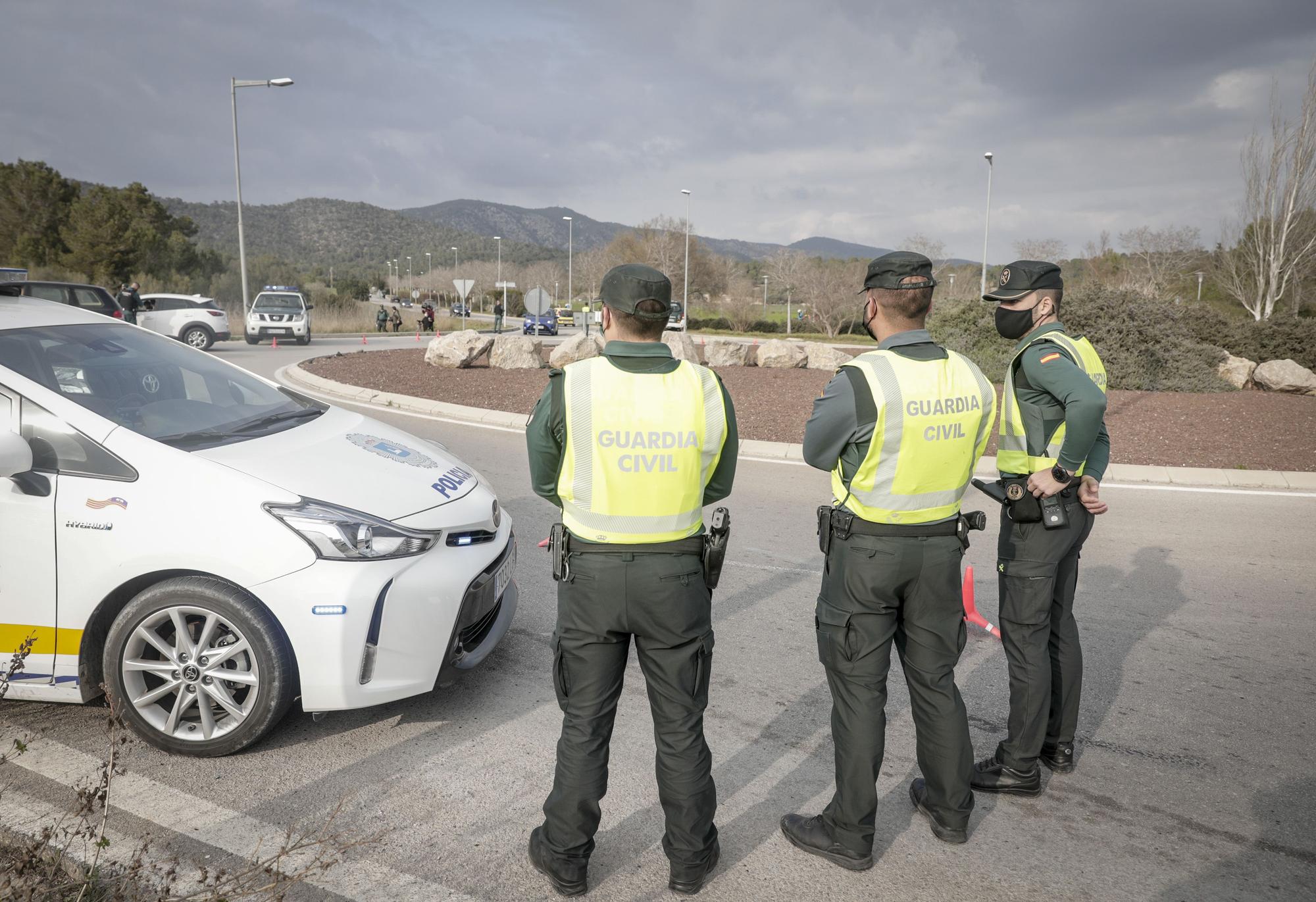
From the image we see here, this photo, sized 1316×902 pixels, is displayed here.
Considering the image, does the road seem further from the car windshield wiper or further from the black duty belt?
the car windshield wiper

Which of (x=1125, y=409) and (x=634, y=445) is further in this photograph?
(x=1125, y=409)

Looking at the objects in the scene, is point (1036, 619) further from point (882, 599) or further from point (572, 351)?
point (572, 351)

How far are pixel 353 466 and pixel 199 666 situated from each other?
973mm

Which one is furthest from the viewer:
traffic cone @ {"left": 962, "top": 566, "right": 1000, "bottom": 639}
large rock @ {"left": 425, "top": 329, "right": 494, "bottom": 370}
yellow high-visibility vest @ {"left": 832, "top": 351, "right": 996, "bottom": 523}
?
large rock @ {"left": 425, "top": 329, "right": 494, "bottom": 370}

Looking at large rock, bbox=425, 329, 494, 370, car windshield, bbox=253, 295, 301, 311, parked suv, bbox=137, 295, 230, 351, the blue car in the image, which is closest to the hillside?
the blue car

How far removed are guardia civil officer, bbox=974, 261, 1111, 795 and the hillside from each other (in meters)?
136

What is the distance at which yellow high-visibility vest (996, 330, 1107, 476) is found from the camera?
3.28 metres

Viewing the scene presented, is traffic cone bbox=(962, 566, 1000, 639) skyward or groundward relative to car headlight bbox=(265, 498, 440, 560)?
groundward

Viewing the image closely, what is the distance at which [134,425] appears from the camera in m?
3.54

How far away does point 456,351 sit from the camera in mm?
19156

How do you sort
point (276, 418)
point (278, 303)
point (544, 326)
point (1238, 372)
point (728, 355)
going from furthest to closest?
point (544, 326) → point (278, 303) → point (728, 355) → point (1238, 372) → point (276, 418)

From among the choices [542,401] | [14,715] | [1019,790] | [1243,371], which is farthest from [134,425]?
[1243,371]

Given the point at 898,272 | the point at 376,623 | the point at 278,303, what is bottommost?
the point at 376,623

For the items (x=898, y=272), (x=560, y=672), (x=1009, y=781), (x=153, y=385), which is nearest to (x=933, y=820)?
(x=1009, y=781)
